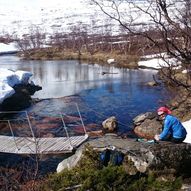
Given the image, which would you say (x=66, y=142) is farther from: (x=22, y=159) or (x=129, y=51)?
(x=129, y=51)

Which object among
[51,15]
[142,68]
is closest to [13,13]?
[51,15]

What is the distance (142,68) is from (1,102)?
23.5 meters

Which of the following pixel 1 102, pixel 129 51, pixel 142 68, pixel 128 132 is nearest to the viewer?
pixel 128 132

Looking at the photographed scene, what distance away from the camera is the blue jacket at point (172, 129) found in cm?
968

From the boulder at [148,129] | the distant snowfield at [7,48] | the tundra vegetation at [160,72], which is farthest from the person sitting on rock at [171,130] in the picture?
the distant snowfield at [7,48]

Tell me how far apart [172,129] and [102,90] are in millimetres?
21450

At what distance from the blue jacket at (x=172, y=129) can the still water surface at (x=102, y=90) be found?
33.5 feet

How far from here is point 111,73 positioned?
4066 cm

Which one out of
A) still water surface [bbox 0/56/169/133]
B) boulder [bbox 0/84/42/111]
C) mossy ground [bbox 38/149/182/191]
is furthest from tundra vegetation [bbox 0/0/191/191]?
boulder [bbox 0/84/42/111]

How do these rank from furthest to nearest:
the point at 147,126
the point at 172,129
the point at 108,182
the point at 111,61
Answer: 1. the point at 111,61
2. the point at 147,126
3. the point at 172,129
4. the point at 108,182

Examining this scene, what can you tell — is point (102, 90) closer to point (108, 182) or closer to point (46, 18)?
point (108, 182)

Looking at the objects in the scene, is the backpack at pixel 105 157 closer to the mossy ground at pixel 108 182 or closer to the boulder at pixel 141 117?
the mossy ground at pixel 108 182

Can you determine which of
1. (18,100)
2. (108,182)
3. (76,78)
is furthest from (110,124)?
(76,78)

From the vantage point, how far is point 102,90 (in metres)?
31.2
